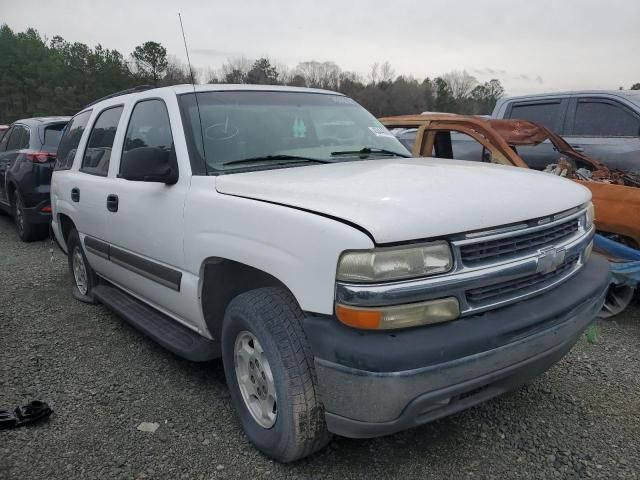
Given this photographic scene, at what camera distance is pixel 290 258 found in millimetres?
2121

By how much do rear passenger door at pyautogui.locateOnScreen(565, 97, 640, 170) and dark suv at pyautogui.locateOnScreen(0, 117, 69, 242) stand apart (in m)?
6.93

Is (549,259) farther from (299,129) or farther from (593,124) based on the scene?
(593,124)

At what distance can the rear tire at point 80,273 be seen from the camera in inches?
179

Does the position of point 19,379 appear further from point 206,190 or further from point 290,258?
point 290,258

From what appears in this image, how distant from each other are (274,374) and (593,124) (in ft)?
17.9

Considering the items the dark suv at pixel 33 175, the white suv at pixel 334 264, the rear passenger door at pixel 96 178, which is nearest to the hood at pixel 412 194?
the white suv at pixel 334 264

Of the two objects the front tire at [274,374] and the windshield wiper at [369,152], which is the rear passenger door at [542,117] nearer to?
the windshield wiper at [369,152]

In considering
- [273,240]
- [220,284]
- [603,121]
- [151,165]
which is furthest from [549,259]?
[603,121]

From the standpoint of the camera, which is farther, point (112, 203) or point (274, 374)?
point (112, 203)

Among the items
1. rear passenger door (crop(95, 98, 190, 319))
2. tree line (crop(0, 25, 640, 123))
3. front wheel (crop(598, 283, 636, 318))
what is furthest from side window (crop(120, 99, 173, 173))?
tree line (crop(0, 25, 640, 123))

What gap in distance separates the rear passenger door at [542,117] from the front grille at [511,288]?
4004 mm

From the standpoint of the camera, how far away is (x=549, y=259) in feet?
7.54

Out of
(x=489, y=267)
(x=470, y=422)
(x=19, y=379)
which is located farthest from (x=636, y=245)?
(x=19, y=379)

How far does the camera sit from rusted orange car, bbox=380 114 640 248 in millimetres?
4059
